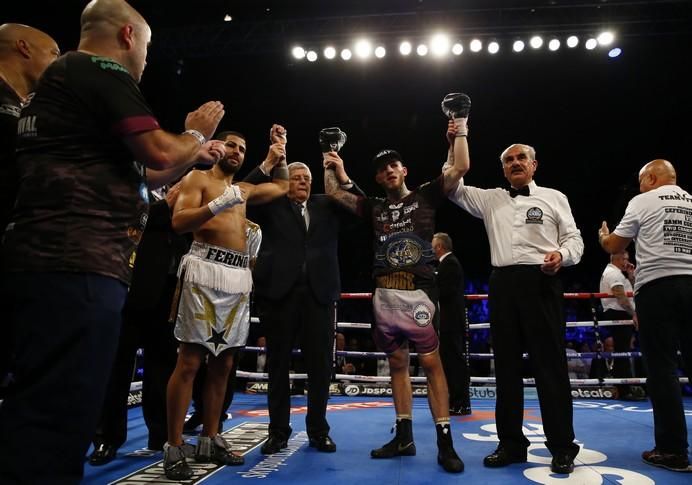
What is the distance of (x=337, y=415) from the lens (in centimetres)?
364

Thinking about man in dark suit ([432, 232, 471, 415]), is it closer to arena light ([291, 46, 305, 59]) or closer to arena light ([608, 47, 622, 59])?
arena light ([291, 46, 305, 59])

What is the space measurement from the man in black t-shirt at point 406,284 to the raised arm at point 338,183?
0.21m

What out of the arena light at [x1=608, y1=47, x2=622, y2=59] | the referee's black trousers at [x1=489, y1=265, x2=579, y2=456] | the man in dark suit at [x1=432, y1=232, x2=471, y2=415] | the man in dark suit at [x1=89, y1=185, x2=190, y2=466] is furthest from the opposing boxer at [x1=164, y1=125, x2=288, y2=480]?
the arena light at [x1=608, y1=47, x2=622, y2=59]

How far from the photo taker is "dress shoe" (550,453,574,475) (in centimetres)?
194

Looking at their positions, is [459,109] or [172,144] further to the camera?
[459,109]

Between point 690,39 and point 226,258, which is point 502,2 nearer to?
point 690,39

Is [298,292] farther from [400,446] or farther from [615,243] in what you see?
[615,243]

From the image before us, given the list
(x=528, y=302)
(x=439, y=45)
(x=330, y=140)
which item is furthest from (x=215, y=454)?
(x=439, y=45)

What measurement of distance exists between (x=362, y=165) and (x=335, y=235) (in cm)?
729

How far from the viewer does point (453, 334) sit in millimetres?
3979

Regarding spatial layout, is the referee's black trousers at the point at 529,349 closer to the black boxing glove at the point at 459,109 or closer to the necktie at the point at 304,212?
the black boxing glove at the point at 459,109

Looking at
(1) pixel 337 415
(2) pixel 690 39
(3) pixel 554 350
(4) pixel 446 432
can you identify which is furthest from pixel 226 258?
(2) pixel 690 39

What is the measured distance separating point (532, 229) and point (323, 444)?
61.6 inches

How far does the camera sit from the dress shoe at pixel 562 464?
6.37 ft
